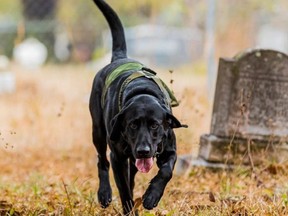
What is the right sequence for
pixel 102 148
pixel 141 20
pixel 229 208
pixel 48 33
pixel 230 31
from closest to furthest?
1. pixel 229 208
2. pixel 102 148
3. pixel 230 31
4. pixel 48 33
5. pixel 141 20

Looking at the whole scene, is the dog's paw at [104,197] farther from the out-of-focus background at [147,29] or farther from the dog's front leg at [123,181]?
the out-of-focus background at [147,29]

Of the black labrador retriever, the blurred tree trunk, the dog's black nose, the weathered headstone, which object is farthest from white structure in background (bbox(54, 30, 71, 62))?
the dog's black nose

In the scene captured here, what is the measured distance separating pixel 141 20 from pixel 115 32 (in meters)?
18.9

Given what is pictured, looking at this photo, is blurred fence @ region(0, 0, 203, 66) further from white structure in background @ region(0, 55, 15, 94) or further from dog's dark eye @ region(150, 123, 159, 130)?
dog's dark eye @ region(150, 123, 159, 130)

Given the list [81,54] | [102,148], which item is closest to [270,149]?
[102,148]

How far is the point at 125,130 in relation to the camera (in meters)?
4.46

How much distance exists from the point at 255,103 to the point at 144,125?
116 inches

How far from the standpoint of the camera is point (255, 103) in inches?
279

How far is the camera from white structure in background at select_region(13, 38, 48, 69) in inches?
787

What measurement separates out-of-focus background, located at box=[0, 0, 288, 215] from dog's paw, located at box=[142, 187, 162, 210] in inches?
14.7

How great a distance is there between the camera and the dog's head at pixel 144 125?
429 centimetres

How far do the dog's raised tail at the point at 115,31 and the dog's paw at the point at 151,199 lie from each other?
1622 millimetres

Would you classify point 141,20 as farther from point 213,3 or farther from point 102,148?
point 102,148

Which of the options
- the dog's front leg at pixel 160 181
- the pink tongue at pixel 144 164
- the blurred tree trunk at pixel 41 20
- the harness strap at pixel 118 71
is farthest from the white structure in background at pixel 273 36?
the pink tongue at pixel 144 164
